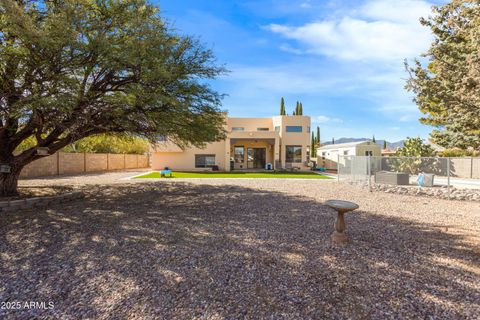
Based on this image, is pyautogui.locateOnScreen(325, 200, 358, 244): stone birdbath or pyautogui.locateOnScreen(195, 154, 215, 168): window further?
pyautogui.locateOnScreen(195, 154, 215, 168): window

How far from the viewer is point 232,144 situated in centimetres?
2522

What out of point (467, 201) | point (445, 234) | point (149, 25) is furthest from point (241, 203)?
point (467, 201)

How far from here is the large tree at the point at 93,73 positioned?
5.72m

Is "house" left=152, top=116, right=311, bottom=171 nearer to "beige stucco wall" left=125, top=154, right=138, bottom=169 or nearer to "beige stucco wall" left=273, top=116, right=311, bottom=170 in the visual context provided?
"beige stucco wall" left=273, top=116, right=311, bottom=170

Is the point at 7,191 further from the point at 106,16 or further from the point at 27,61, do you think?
the point at 106,16

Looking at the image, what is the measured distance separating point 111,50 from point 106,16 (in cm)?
204

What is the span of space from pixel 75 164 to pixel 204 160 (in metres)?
11.3

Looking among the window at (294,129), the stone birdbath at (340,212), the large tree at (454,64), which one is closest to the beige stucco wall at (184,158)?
the window at (294,129)

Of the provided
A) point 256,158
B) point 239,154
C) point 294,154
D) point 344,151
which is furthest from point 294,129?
point 344,151

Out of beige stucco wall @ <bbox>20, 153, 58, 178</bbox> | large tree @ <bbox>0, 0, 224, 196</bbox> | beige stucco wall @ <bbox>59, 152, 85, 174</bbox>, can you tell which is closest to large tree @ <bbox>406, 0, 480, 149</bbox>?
large tree @ <bbox>0, 0, 224, 196</bbox>

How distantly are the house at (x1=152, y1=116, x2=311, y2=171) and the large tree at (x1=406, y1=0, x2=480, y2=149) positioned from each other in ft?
55.4

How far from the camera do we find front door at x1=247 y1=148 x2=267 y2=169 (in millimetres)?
26234

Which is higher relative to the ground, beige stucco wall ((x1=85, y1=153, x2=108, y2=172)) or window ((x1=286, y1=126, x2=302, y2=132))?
window ((x1=286, y1=126, x2=302, y2=132))

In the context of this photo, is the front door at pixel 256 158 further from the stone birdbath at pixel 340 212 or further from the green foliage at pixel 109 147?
the stone birdbath at pixel 340 212
